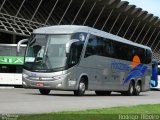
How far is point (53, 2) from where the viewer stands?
57.1m

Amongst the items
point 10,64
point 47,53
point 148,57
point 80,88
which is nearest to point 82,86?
point 80,88

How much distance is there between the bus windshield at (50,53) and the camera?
78.1 ft

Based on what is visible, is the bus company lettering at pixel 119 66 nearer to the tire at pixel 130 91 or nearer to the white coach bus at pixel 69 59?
the white coach bus at pixel 69 59

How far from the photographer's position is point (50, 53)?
943 inches

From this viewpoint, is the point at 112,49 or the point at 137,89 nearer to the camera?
the point at 112,49

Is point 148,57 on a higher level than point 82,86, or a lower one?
higher

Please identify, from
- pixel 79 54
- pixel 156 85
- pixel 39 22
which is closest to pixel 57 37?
pixel 79 54

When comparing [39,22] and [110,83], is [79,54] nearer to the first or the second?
[110,83]

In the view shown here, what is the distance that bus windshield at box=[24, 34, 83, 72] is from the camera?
78.1 feet

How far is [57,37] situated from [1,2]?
26759 mm

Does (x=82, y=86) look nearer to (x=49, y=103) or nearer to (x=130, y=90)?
(x=130, y=90)

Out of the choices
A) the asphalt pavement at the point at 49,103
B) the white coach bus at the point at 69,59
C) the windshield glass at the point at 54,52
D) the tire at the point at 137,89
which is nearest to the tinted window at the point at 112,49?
the white coach bus at the point at 69,59

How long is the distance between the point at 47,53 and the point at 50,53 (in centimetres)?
15

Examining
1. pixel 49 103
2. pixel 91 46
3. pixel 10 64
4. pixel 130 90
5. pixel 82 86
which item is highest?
pixel 91 46
